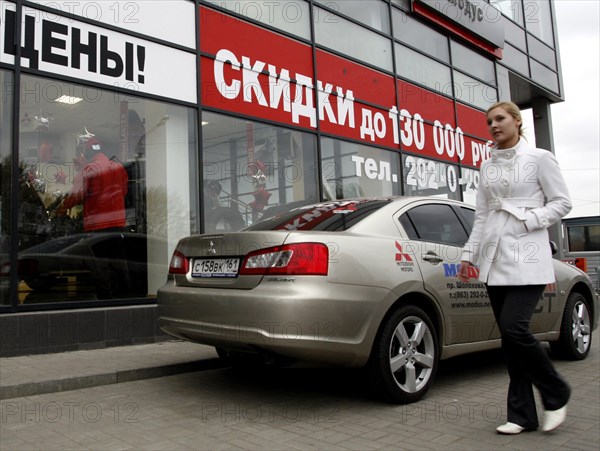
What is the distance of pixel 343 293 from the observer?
349cm

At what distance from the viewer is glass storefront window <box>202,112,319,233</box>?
779 centimetres

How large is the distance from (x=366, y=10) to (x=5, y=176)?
25.3 ft

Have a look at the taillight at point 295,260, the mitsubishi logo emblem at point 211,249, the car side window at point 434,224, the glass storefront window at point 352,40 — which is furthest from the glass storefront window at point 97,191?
the car side window at point 434,224

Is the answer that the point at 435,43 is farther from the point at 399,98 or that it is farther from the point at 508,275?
the point at 508,275

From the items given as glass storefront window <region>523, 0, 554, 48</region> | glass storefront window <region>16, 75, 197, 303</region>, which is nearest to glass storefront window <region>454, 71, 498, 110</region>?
glass storefront window <region>523, 0, 554, 48</region>

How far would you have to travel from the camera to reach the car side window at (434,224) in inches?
168

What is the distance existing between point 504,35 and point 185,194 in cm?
1144

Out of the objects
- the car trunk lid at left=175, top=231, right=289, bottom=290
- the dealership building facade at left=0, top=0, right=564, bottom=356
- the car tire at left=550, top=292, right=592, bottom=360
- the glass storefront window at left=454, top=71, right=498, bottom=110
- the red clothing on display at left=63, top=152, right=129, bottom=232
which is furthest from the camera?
the glass storefront window at left=454, top=71, right=498, bottom=110

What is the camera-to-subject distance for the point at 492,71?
14695 millimetres

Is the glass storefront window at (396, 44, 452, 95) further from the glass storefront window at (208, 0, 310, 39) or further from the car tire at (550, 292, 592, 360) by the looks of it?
the car tire at (550, 292, 592, 360)

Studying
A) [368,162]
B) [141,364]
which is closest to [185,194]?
[141,364]

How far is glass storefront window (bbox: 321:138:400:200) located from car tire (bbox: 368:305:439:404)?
5724 millimetres

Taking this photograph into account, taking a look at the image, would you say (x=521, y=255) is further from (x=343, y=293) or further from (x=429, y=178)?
(x=429, y=178)

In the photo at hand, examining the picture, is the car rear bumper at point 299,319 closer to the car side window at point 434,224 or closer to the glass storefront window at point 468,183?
the car side window at point 434,224
